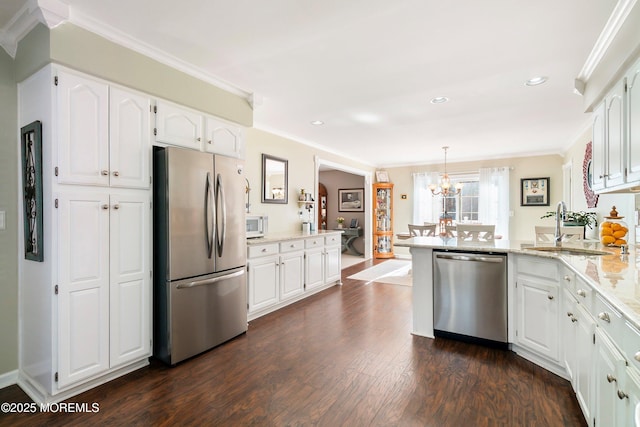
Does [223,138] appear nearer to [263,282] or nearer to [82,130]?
[82,130]

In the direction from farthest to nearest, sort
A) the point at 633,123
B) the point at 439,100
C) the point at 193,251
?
the point at 439,100, the point at 193,251, the point at 633,123

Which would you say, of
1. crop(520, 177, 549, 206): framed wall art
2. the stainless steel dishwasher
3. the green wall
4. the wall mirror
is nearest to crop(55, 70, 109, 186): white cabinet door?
the green wall

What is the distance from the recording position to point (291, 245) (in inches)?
167

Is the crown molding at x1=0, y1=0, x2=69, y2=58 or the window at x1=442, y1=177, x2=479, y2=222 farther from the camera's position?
the window at x1=442, y1=177, x2=479, y2=222

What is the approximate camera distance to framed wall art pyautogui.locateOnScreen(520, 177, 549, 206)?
6.70 metres

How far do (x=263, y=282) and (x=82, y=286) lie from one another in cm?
187

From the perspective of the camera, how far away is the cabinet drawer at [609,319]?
4.12ft

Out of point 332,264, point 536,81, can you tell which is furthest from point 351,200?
point 536,81

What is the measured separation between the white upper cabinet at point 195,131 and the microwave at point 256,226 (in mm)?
888

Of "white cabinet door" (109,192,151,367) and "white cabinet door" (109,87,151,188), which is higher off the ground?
"white cabinet door" (109,87,151,188)

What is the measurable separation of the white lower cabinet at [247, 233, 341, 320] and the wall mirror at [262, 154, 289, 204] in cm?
87

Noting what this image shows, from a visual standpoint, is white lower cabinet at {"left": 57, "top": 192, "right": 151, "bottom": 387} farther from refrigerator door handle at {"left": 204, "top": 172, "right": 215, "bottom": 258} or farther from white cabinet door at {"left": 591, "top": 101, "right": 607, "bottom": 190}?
white cabinet door at {"left": 591, "top": 101, "right": 607, "bottom": 190}

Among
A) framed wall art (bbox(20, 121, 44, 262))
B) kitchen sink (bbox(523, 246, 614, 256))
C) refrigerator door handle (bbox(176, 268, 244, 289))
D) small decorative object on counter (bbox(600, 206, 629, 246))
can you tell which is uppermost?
framed wall art (bbox(20, 121, 44, 262))

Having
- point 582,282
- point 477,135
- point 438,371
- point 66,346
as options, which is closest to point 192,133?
point 66,346
